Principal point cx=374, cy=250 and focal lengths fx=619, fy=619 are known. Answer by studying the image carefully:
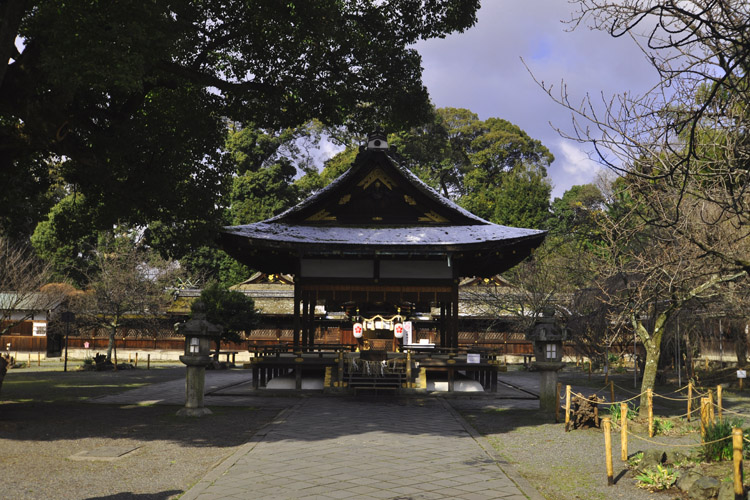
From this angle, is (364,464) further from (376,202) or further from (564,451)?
(376,202)

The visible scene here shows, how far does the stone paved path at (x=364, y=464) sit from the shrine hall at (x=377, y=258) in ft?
18.4

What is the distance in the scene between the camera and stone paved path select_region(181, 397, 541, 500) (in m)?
7.11

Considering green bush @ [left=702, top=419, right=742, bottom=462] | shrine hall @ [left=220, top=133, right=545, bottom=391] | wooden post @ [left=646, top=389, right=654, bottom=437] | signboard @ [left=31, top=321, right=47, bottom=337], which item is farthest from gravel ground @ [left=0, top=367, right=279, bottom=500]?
signboard @ [left=31, top=321, right=47, bottom=337]

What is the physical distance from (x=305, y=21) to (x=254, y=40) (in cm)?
178

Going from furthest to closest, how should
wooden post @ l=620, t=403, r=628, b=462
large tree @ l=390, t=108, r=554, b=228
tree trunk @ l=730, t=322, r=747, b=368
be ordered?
1. large tree @ l=390, t=108, r=554, b=228
2. tree trunk @ l=730, t=322, r=747, b=368
3. wooden post @ l=620, t=403, r=628, b=462

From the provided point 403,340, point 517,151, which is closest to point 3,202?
point 403,340

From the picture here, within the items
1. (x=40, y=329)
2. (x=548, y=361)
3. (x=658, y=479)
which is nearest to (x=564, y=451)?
(x=658, y=479)

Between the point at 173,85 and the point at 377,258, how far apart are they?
904cm

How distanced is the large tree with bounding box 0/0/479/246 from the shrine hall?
3629 mm

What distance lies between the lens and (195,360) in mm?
13891

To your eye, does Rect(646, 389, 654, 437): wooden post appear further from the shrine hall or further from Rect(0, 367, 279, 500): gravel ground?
the shrine hall

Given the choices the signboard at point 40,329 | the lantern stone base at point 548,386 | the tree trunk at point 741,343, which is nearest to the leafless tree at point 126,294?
the signboard at point 40,329

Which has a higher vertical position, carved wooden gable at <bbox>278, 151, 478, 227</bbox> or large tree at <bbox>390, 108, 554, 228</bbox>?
large tree at <bbox>390, 108, 554, 228</bbox>

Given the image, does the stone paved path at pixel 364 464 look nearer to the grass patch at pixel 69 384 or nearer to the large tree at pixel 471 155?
the grass patch at pixel 69 384
